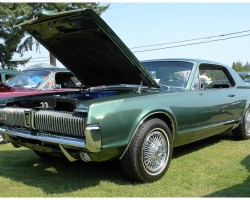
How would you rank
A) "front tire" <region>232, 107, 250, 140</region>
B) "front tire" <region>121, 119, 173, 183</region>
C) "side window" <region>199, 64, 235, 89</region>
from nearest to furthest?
"front tire" <region>121, 119, 173, 183</region>, "side window" <region>199, 64, 235, 89</region>, "front tire" <region>232, 107, 250, 140</region>

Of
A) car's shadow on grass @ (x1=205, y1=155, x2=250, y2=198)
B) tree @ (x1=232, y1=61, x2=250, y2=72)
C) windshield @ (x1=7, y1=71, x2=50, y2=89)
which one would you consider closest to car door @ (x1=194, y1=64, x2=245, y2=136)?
car's shadow on grass @ (x1=205, y1=155, x2=250, y2=198)

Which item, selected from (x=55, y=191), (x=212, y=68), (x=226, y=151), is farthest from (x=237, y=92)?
(x=55, y=191)

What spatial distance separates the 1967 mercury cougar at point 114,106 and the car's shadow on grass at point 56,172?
1.17ft

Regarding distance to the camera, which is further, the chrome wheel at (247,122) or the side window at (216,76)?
the chrome wheel at (247,122)

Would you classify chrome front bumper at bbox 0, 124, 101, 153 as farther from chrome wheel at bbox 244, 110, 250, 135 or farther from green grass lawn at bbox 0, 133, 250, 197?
chrome wheel at bbox 244, 110, 250, 135

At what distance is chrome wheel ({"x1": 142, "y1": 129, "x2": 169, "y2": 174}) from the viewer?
4.21 metres

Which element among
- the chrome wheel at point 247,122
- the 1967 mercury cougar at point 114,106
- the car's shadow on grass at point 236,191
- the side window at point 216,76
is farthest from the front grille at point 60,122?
the chrome wheel at point 247,122

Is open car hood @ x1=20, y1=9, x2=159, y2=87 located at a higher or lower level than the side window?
higher

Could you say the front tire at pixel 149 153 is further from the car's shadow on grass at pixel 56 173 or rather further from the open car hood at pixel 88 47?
the open car hood at pixel 88 47

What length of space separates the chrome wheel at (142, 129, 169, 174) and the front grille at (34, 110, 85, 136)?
0.83m

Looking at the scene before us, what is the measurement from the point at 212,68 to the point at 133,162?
9.45 ft

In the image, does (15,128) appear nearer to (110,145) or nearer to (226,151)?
(110,145)

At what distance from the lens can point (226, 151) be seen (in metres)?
5.90

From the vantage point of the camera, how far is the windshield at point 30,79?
793cm
